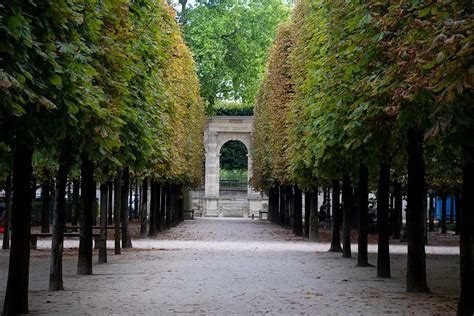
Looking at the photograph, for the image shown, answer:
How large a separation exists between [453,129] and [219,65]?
5323 centimetres

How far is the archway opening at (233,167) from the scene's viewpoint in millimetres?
89062

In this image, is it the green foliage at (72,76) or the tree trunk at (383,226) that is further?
the tree trunk at (383,226)

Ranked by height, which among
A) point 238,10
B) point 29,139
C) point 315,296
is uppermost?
point 238,10

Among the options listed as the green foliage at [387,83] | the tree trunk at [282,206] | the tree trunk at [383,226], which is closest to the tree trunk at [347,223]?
the green foliage at [387,83]

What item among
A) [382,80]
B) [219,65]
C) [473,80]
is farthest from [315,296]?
[219,65]

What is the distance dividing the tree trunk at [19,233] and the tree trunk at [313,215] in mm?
22830

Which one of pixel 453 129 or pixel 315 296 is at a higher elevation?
pixel 453 129

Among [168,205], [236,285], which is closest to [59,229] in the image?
[236,285]

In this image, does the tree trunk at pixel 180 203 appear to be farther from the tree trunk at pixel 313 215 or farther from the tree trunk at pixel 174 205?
the tree trunk at pixel 313 215

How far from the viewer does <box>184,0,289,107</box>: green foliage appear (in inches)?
2403

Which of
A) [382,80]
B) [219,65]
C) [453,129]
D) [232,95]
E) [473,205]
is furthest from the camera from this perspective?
[232,95]

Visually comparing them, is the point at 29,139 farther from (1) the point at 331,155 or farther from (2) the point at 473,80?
(1) the point at 331,155

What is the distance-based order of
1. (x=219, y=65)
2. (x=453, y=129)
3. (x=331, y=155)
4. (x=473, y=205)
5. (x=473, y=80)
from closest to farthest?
1. (x=473, y=80)
2. (x=453, y=129)
3. (x=473, y=205)
4. (x=331, y=155)
5. (x=219, y=65)

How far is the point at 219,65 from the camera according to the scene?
62.3m
